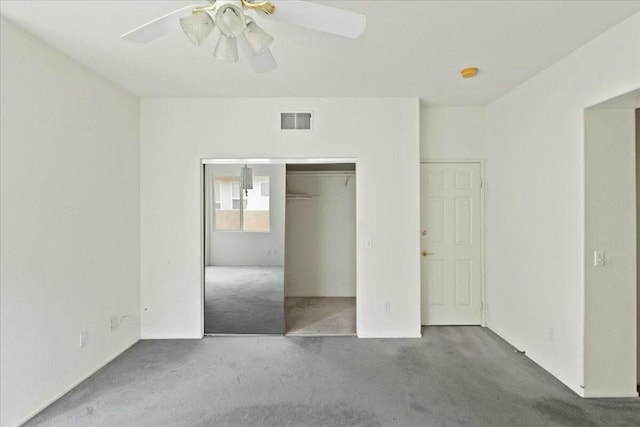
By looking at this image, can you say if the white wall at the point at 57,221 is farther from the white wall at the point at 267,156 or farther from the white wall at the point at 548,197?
the white wall at the point at 548,197

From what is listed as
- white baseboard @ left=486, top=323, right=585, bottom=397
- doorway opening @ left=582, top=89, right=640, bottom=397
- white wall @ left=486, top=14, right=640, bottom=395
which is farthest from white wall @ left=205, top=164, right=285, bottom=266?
doorway opening @ left=582, top=89, right=640, bottom=397

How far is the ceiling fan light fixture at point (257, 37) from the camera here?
1626 millimetres

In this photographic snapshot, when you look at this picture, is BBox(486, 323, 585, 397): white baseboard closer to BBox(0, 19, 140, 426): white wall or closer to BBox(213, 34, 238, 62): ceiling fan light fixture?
BBox(213, 34, 238, 62): ceiling fan light fixture

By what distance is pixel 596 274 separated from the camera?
245 centimetres

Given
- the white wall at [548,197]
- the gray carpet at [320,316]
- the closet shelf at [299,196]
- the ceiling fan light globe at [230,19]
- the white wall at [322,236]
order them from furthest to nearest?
the white wall at [322,236] → the closet shelf at [299,196] → the gray carpet at [320,316] → the white wall at [548,197] → the ceiling fan light globe at [230,19]

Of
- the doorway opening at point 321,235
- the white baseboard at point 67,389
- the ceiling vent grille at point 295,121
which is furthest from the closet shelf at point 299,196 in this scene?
the white baseboard at point 67,389

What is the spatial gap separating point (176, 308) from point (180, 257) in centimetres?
57

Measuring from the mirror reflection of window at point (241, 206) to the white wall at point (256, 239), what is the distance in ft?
0.19

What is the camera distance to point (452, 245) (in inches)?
156

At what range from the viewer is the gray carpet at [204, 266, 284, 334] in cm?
371

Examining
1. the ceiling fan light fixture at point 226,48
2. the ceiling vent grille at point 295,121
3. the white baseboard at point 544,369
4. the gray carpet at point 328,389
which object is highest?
the ceiling vent grille at point 295,121

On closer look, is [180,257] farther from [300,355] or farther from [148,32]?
[148,32]

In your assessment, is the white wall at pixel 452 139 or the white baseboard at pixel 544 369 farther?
the white wall at pixel 452 139

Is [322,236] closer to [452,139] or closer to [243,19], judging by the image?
[452,139]
